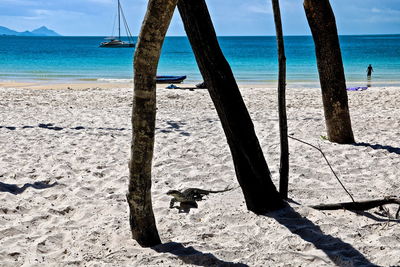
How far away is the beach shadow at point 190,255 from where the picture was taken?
3174 millimetres

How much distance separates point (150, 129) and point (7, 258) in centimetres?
137

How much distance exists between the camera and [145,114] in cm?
309

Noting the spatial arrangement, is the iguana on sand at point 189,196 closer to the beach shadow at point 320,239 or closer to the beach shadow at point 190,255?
the beach shadow at point 320,239

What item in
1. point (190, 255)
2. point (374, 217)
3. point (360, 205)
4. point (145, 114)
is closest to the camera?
point (145, 114)

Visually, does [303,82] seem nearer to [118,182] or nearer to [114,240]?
[118,182]

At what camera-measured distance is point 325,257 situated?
125 inches

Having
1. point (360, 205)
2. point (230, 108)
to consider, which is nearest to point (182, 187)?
point (230, 108)

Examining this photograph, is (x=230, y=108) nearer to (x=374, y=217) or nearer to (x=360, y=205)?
(x=360, y=205)

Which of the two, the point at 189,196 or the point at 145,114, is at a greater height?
the point at 145,114

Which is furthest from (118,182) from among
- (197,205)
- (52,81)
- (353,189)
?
(52,81)

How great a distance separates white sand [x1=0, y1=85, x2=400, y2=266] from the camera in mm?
3328

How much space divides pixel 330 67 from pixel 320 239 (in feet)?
12.1

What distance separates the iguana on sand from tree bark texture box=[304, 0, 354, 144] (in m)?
2.71

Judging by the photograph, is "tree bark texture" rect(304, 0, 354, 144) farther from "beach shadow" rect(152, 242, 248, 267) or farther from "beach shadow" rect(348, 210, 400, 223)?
"beach shadow" rect(152, 242, 248, 267)
